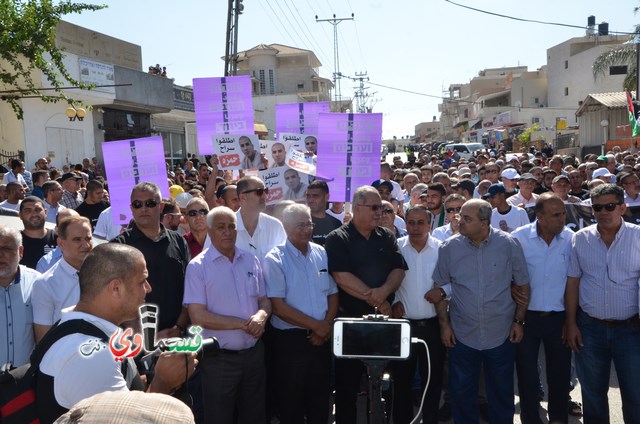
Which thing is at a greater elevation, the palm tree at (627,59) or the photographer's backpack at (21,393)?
the palm tree at (627,59)

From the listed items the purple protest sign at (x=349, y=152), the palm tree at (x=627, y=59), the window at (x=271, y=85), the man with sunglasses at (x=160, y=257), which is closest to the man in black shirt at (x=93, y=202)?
the purple protest sign at (x=349, y=152)

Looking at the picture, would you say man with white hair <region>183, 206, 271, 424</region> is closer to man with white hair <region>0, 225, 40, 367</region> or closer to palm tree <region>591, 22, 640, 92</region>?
man with white hair <region>0, 225, 40, 367</region>

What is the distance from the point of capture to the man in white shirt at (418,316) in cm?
479

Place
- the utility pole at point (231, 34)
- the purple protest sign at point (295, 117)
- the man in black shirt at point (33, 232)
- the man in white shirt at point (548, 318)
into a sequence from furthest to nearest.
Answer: the utility pole at point (231, 34), the purple protest sign at point (295, 117), the man in black shirt at point (33, 232), the man in white shirt at point (548, 318)

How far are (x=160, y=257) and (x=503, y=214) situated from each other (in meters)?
4.11

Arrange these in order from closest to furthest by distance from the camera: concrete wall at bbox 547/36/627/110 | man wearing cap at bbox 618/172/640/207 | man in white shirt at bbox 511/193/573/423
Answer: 1. man in white shirt at bbox 511/193/573/423
2. man wearing cap at bbox 618/172/640/207
3. concrete wall at bbox 547/36/627/110

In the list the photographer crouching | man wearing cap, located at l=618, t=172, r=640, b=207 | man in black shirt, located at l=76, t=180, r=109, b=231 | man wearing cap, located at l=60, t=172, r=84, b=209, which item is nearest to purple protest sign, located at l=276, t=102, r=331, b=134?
man in black shirt, located at l=76, t=180, r=109, b=231

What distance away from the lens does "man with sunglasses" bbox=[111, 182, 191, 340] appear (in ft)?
14.5

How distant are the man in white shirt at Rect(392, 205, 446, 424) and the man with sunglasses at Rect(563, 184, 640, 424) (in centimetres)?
107

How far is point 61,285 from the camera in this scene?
370 centimetres

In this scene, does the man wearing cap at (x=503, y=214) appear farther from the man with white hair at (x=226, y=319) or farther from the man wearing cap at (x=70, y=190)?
the man wearing cap at (x=70, y=190)

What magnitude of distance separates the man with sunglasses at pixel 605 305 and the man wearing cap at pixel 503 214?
2126 mm

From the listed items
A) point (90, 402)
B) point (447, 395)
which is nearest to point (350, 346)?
point (90, 402)

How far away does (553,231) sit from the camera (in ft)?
15.6
